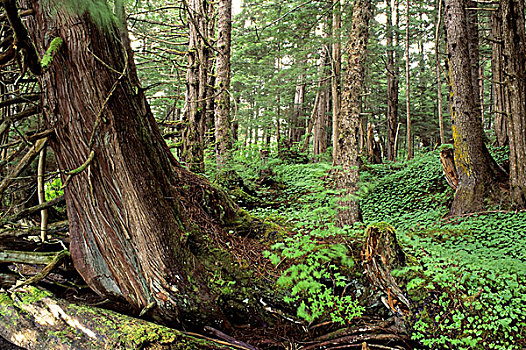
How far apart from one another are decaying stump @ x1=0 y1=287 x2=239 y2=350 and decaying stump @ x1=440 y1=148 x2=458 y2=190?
6.16 metres

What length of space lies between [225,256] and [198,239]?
0.39m

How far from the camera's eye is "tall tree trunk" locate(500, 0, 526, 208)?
5785 millimetres

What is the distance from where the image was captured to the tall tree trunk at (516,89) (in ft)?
19.0

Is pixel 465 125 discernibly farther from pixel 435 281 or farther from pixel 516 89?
pixel 435 281

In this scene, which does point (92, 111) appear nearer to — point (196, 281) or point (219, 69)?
point (196, 281)

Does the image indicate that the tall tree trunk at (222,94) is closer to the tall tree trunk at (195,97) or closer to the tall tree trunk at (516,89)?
the tall tree trunk at (195,97)

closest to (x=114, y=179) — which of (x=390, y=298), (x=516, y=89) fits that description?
(x=390, y=298)

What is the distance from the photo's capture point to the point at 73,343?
2.66 meters

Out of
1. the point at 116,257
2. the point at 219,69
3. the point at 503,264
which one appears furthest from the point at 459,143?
the point at 116,257

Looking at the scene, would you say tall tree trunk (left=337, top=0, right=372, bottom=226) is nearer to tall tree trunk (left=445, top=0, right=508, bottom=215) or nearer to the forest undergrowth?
the forest undergrowth

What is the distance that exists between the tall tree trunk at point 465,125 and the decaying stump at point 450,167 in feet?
1.26

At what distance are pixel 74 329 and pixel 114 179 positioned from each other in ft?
4.51

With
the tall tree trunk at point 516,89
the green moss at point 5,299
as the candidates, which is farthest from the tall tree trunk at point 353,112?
the green moss at point 5,299

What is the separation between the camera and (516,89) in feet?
19.3
